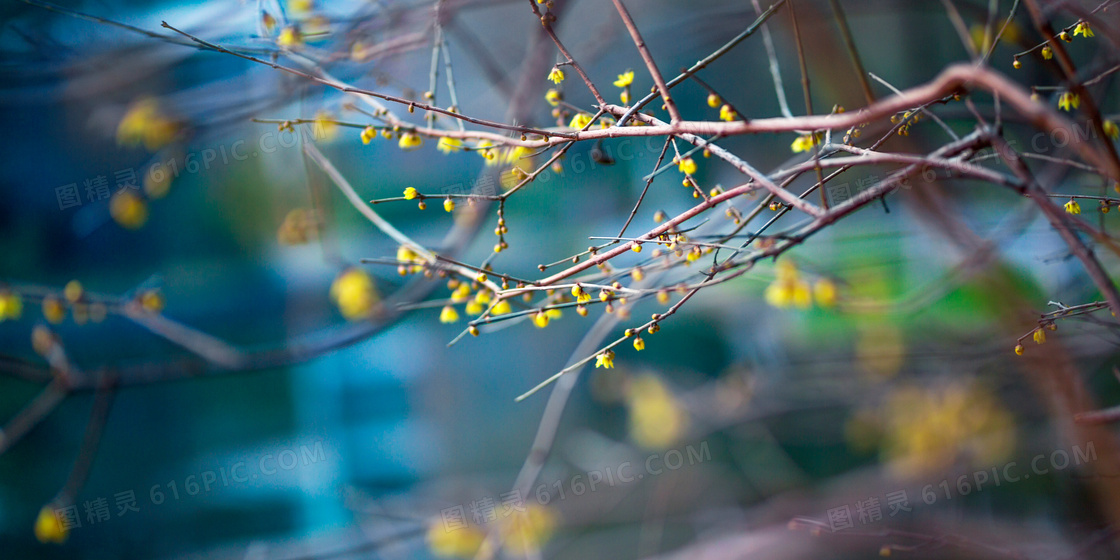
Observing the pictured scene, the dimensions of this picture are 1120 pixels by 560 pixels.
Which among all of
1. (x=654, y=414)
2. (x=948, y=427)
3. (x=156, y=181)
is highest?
(x=156, y=181)

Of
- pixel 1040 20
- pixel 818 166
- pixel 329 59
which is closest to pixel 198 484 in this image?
pixel 329 59

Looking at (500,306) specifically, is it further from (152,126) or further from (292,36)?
(152,126)

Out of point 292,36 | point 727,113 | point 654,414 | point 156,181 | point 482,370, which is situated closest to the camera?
point 727,113

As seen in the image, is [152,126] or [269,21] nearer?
[269,21]

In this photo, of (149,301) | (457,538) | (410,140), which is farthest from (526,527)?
(410,140)

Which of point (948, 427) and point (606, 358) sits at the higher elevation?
point (606, 358)

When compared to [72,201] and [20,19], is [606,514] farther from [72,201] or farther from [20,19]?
[20,19]

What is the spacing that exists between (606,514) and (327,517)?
783 mm

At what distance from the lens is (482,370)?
165cm

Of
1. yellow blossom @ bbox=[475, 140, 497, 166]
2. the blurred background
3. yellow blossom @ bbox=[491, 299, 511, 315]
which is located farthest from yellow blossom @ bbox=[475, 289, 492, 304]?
the blurred background

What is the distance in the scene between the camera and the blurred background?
1.44 meters

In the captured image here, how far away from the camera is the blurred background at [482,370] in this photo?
1.44 metres

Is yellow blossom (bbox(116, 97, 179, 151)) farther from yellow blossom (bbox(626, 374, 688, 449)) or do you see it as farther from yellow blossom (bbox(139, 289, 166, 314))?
yellow blossom (bbox(626, 374, 688, 449))

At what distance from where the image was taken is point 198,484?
65.1 inches
